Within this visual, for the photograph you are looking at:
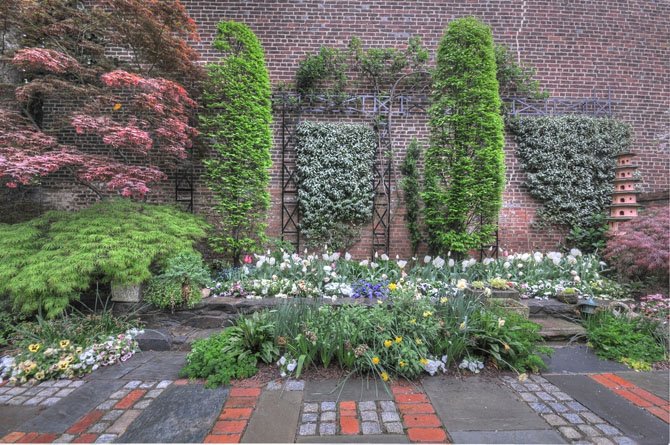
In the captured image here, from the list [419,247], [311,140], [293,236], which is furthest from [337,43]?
[419,247]

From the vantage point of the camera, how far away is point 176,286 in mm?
3566

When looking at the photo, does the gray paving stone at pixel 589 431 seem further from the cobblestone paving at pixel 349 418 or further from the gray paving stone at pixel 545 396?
the cobblestone paving at pixel 349 418

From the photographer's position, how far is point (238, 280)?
414 cm

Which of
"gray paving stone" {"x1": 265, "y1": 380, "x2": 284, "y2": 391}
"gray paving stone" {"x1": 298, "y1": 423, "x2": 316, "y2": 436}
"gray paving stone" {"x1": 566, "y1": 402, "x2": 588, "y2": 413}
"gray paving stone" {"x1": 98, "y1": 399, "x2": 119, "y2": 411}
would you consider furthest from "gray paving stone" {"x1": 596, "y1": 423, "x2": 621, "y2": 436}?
"gray paving stone" {"x1": 98, "y1": 399, "x2": 119, "y2": 411}

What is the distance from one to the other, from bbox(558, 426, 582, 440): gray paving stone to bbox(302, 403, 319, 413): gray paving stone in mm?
1585

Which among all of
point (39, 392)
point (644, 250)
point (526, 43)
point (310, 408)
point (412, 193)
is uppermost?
point (526, 43)

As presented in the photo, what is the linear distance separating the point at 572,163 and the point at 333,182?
14.5 ft

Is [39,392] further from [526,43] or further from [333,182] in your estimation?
[526,43]

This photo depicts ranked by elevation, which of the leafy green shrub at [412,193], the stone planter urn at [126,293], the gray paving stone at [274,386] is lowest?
the gray paving stone at [274,386]

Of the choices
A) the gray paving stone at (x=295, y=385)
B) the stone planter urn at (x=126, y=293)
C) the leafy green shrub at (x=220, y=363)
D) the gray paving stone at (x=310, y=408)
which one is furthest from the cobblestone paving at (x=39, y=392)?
the gray paving stone at (x=310, y=408)

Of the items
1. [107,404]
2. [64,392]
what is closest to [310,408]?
[107,404]

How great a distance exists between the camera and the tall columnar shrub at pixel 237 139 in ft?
14.8

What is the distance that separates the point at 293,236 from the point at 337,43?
3859 mm

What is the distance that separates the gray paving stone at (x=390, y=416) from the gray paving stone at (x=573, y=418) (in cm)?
115
